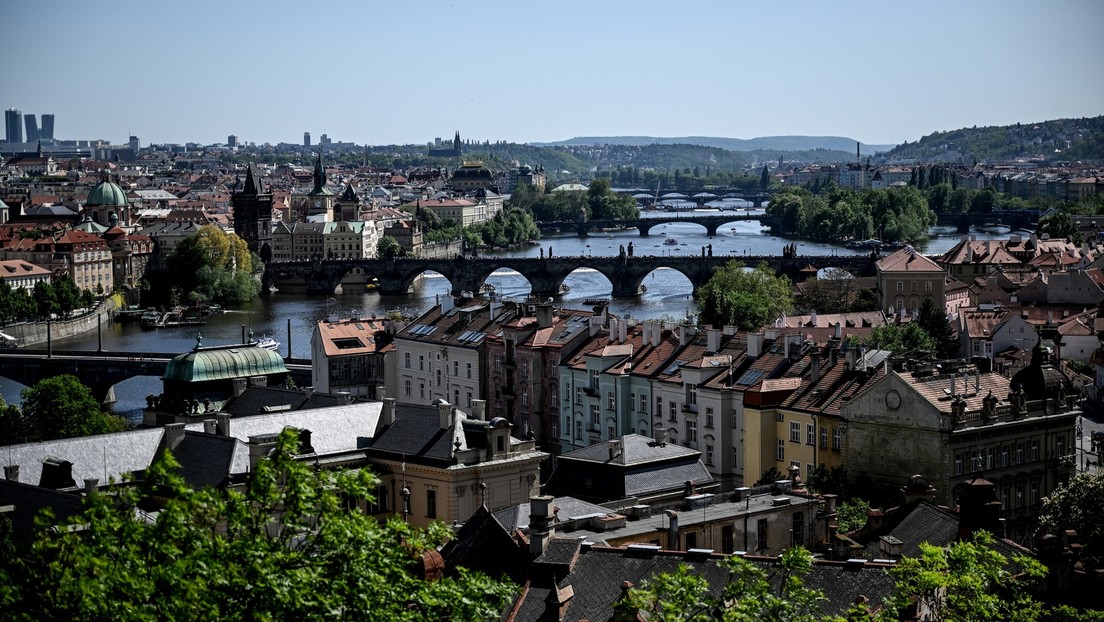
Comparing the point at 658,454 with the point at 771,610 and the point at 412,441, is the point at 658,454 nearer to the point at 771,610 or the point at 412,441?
the point at 412,441

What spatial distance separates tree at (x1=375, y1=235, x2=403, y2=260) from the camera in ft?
391

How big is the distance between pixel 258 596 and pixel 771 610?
12.6 feet

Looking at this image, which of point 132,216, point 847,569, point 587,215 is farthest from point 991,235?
point 847,569

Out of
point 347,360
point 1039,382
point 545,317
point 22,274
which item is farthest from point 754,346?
point 22,274

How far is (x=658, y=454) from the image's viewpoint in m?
27.4

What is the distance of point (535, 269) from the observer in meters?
101

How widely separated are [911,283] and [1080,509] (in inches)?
1723

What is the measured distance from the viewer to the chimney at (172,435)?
2658cm

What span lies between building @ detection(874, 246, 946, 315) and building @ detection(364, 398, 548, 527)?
134 feet

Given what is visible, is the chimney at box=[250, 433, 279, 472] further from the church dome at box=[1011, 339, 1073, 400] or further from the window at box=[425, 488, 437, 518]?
the church dome at box=[1011, 339, 1073, 400]

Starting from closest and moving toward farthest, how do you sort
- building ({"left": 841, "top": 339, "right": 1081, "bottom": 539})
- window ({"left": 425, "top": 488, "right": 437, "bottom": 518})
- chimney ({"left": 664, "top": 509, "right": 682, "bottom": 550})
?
chimney ({"left": 664, "top": 509, "right": 682, "bottom": 550}), window ({"left": 425, "top": 488, "right": 437, "bottom": 518}), building ({"left": 841, "top": 339, "right": 1081, "bottom": 539})

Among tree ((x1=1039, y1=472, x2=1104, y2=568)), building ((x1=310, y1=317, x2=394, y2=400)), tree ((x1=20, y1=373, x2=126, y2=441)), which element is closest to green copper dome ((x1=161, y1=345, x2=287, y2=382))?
tree ((x1=20, y1=373, x2=126, y2=441))

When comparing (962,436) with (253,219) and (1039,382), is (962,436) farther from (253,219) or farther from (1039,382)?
(253,219)

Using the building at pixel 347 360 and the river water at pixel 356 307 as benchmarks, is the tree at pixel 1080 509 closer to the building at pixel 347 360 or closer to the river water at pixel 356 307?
the building at pixel 347 360
